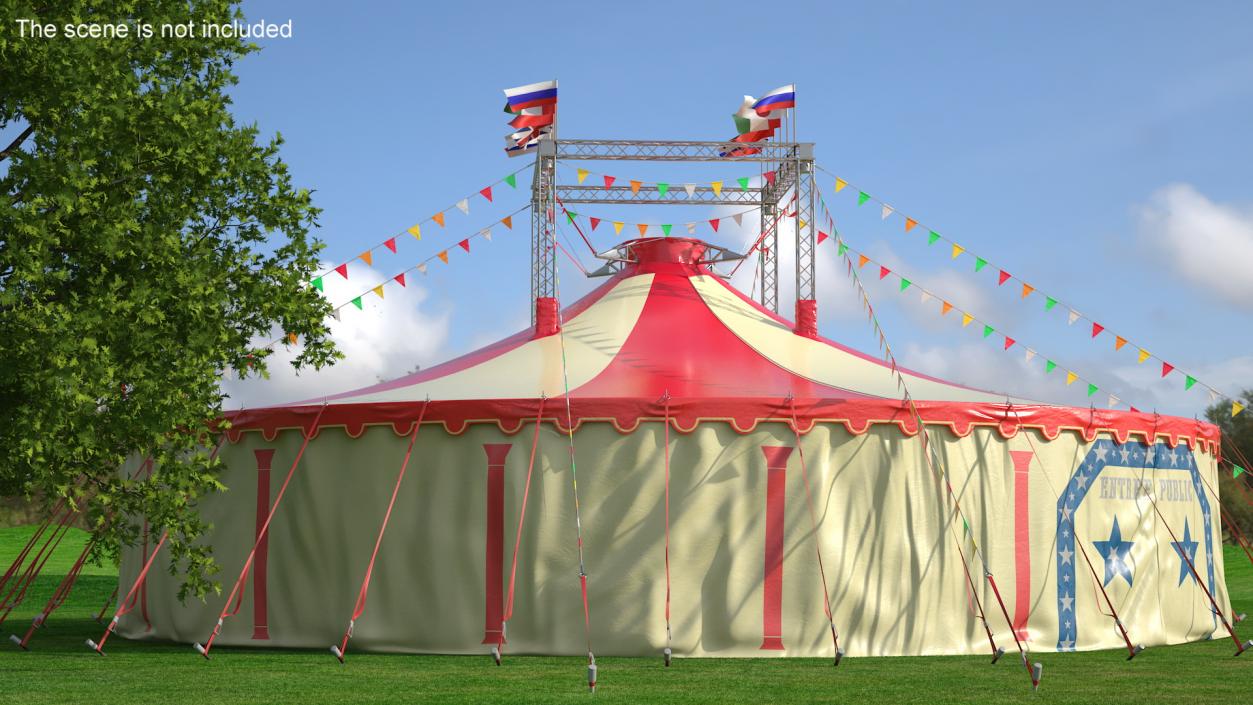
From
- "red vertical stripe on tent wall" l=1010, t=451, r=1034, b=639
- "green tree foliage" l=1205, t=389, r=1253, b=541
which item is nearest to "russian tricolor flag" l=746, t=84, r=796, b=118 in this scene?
"red vertical stripe on tent wall" l=1010, t=451, r=1034, b=639

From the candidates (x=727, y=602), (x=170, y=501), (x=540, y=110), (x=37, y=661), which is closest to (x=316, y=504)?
(x=170, y=501)

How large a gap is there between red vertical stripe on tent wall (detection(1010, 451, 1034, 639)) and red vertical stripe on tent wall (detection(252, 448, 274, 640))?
5313mm

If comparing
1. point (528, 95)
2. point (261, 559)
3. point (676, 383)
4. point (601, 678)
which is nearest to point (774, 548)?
point (676, 383)

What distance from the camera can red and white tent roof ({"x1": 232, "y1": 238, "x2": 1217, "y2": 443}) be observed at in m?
9.04

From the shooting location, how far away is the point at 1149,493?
401 inches

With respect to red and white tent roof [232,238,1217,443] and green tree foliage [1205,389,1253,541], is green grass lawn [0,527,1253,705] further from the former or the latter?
green tree foliage [1205,389,1253,541]

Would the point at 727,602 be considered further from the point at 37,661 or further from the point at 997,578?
the point at 37,661

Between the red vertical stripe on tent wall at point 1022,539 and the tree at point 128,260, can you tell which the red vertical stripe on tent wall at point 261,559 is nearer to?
the tree at point 128,260

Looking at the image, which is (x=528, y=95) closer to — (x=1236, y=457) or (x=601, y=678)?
(x=601, y=678)

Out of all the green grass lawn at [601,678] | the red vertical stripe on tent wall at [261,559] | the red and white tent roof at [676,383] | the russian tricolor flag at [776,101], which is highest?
the russian tricolor flag at [776,101]

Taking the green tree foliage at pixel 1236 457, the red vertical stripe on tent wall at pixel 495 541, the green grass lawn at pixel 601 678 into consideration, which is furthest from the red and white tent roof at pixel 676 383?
the green tree foliage at pixel 1236 457

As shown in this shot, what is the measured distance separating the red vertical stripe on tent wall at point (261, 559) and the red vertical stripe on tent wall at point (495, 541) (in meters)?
1.77

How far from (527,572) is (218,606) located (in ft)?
8.52

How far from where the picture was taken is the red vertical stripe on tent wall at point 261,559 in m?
9.66
